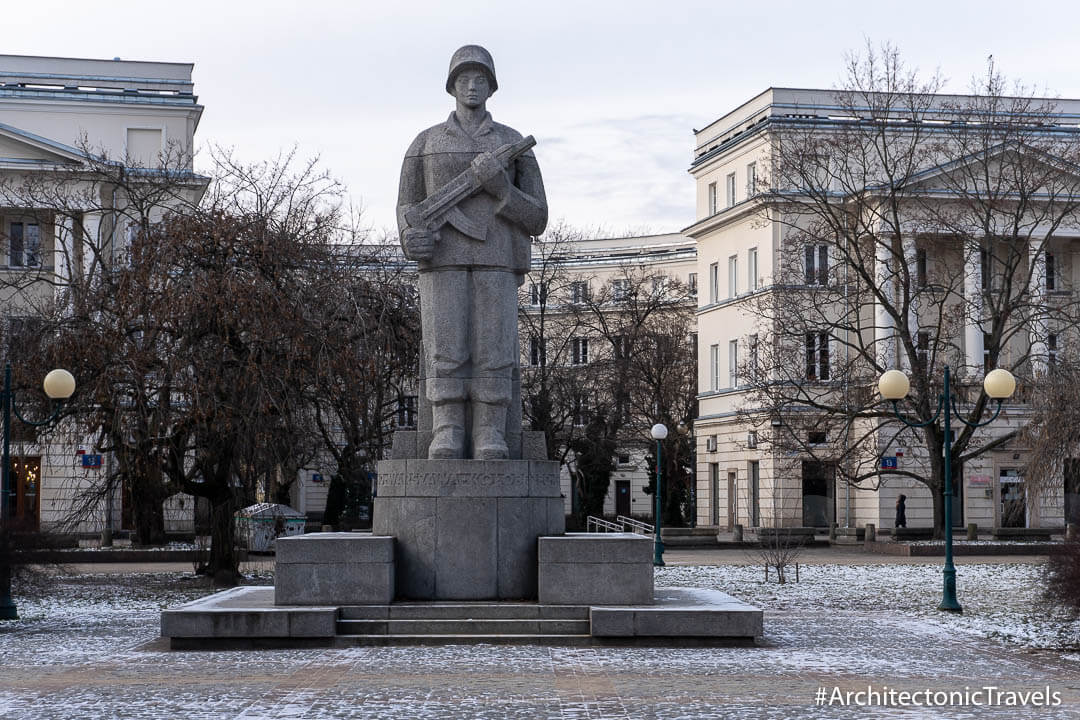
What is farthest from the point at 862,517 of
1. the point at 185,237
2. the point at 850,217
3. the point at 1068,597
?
the point at 1068,597

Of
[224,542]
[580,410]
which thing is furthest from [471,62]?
[580,410]

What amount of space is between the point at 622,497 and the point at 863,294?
44509 millimetres

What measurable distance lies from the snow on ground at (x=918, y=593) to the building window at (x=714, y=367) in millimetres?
32082

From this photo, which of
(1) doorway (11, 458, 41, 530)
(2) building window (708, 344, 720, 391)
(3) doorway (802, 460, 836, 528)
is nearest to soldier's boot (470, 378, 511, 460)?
(1) doorway (11, 458, 41, 530)

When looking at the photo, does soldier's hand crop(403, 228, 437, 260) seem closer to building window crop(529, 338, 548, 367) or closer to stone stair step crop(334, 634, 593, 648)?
stone stair step crop(334, 634, 593, 648)

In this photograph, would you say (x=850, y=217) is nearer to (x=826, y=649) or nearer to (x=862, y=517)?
(x=862, y=517)

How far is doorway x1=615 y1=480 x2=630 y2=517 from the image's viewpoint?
8794 cm

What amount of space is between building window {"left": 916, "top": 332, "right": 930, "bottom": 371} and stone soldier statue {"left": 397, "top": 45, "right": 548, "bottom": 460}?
2800 centimetres

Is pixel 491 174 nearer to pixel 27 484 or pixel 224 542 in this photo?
pixel 224 542

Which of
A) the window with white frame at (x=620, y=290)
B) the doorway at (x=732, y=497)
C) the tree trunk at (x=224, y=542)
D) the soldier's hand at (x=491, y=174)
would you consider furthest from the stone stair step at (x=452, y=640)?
the window with white frame at (x=620, y=290)

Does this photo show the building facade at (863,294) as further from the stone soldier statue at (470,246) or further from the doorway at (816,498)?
the stone soldier statue at (470,246)

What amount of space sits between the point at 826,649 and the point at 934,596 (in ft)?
31.8

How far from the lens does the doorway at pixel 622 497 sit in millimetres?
87938

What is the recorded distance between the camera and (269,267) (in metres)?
26.0
